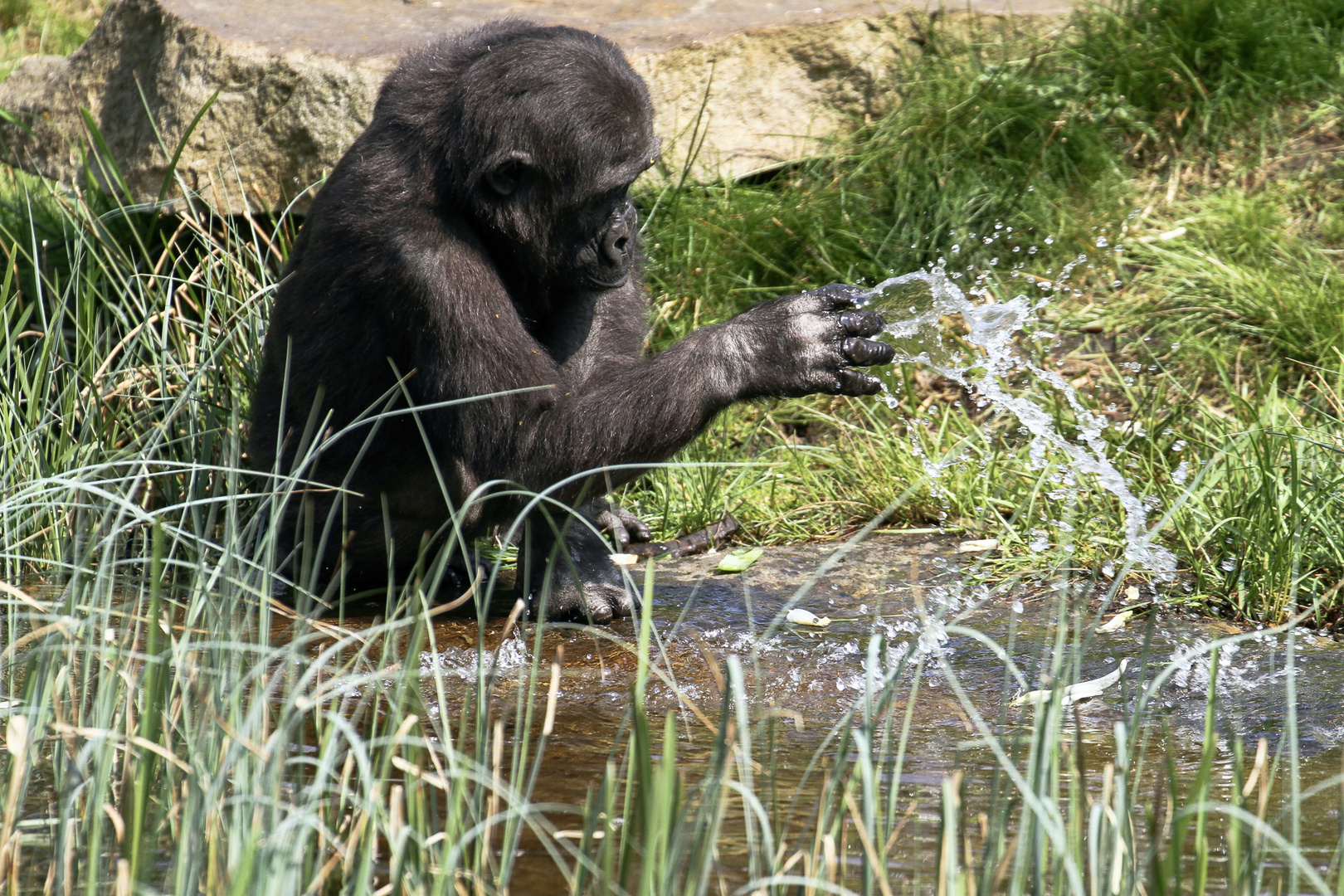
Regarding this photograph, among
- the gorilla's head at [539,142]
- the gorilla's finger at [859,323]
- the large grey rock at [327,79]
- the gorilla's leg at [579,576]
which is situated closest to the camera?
the gorilla's head at [539,142]

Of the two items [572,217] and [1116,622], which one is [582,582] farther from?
[1116,622]

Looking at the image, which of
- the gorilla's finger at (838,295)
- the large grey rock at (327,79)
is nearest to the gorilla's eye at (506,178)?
the gorilla's finger at (838,295)

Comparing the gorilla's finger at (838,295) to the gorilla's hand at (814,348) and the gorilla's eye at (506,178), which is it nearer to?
the gorilla's hand at (814,348)

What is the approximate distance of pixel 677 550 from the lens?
4840 millimetres

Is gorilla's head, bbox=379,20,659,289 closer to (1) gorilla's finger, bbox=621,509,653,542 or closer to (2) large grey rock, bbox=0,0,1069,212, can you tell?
(1) gorilla's finger, bbox=621,509,653,542

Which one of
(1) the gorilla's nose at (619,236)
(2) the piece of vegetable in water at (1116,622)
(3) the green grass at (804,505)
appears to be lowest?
(2) the piece of vegetable in water at (1116,622)

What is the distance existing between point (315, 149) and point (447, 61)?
214 cm

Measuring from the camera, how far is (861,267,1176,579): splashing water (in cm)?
425

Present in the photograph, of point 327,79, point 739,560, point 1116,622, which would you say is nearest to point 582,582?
point 739,560

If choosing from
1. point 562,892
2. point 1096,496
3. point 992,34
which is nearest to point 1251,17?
point 992,34

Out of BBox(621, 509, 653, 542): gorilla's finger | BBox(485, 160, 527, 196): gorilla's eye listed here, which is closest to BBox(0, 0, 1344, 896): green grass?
BBox(621, 509, 653, 542): gorilla's finger

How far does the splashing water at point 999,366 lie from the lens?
425cm

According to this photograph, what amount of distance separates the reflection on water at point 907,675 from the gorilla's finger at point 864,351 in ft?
1.88

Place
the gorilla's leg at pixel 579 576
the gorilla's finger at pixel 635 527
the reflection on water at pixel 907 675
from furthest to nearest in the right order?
the gorilla's finger at pixel 635 527
the gorilla's leg at pixel 579 576
the reflection on water at pixel 907 675
